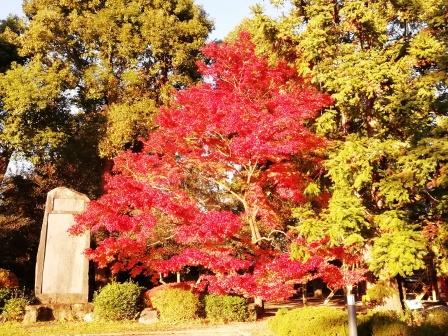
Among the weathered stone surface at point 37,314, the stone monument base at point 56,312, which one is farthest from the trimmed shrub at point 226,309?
the weathered stone surface at point 37,314

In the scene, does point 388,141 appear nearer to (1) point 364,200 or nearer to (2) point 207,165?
(1) point 364,200

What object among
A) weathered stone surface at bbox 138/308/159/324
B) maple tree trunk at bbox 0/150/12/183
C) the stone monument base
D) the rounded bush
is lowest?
the rounded bush

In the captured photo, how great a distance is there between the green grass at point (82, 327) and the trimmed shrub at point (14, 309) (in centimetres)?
63

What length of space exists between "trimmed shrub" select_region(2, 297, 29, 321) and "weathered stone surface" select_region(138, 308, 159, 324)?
3537mm

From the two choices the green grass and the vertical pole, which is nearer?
the vertical pole

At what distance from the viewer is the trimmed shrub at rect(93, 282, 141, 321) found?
13.6m

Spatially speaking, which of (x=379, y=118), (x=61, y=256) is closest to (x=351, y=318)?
(x=379, y=118)

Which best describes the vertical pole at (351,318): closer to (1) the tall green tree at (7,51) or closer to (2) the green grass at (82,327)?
(2) the green grass at (82,327)

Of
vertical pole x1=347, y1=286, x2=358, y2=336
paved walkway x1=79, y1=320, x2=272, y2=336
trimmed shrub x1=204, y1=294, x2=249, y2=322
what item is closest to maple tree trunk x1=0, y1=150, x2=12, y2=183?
trimmed shrub x1=204, y1=294, x2=249, y2=322

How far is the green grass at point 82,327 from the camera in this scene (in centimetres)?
→ 1152

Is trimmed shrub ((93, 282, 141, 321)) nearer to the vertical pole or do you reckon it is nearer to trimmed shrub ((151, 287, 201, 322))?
trimmed shrub ((151, 287, 201, 322))

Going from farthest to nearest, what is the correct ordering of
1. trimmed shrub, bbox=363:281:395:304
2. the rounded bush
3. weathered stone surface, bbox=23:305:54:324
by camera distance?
weathered stone surface, bbox=23:305:54:324, trimmed shrub, bbox=363:281:395:304, the rounded bush

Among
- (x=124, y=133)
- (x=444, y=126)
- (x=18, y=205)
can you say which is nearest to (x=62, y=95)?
(x=124, y=133)

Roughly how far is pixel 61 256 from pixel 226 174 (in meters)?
5.78
